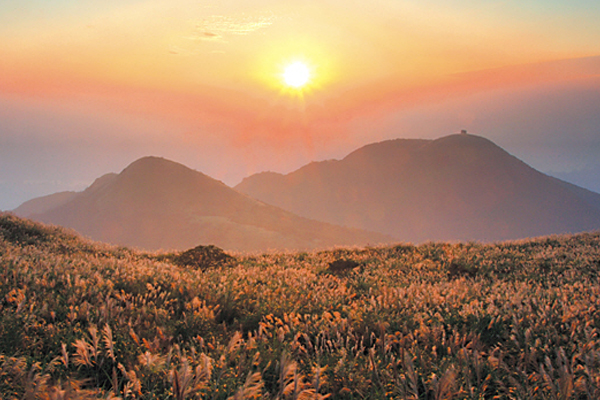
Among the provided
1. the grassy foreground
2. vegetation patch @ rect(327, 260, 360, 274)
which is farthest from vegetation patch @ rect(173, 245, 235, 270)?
the grassy foreground

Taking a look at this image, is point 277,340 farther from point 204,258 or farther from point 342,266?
point 204,258

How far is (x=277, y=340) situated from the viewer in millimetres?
3826

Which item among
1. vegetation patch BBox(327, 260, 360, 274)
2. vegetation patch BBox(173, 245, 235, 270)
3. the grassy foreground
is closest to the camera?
the grassy foreground

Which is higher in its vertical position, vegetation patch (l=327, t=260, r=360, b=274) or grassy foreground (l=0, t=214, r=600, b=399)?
vegetation patch (l=327, t=260, r=360, b=274)

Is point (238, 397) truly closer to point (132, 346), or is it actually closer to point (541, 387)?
point (132, 346)

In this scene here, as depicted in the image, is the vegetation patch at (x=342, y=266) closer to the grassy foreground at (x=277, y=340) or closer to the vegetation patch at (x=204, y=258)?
the grassy foreground at (x=277, y=340)

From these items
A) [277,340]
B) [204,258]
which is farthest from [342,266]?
[277,340]

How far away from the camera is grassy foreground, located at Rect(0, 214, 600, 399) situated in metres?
2.67

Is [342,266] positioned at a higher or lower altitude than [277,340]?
higher

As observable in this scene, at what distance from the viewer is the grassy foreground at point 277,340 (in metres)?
2.67

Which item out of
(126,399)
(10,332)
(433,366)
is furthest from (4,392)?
(433,366)

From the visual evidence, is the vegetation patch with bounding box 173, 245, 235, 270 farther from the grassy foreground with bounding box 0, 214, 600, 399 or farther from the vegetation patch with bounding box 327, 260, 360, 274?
the grassy foreground with bounding box 0, 214, 600, 399

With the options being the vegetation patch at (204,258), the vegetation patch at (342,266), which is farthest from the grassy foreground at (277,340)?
the vegetation patch at (204,258)

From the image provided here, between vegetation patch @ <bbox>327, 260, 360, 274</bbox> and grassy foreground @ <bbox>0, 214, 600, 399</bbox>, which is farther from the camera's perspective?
vegetation patch @ <bbox>327, 260, 360, 274</bbox>
